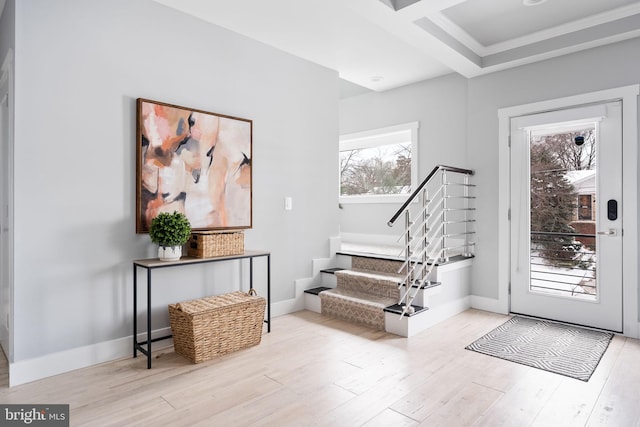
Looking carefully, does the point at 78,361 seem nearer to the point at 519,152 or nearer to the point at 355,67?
the point at 355,67

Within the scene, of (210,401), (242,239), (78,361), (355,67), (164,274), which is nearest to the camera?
(210,401)

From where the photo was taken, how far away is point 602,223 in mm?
3363

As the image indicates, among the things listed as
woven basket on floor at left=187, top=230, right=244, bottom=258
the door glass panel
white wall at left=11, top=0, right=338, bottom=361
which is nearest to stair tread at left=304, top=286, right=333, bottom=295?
white wall at left=11, top=0, right=338, bottom=361

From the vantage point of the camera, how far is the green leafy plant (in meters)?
2.73

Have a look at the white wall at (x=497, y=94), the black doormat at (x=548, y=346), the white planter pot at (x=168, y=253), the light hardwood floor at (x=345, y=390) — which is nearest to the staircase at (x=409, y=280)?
the white wall at (x=497, y=94)

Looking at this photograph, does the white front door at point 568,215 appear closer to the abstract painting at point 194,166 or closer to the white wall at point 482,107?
the white wall at point 482,107

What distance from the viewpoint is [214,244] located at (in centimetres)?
303

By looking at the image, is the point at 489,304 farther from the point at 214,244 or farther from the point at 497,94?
the point at 214,244

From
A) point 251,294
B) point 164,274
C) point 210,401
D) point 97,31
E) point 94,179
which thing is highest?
point 97,31

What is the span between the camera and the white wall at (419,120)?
4539 millimetres

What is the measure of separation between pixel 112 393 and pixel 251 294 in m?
1.24

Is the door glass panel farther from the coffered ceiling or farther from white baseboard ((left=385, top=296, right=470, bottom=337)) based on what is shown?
white baseboard ((left=385, top=296, right=470, bottom=337))

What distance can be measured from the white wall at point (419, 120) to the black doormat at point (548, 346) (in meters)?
1.80

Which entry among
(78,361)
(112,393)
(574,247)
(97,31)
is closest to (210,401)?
(112,393)
